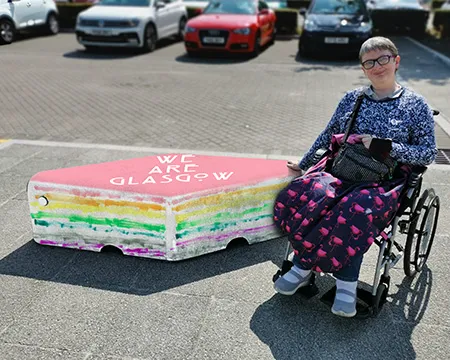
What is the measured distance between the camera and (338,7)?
47.1ft

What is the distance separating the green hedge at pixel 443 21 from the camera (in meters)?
18.3

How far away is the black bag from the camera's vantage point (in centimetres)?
330

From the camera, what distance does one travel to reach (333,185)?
131 inches

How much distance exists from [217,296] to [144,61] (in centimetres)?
1093

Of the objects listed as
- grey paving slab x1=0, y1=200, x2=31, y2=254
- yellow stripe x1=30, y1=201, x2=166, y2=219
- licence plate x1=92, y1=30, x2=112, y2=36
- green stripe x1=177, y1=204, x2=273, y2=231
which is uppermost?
yellow stripe x1=30, y1=201, x2=166, y2=219

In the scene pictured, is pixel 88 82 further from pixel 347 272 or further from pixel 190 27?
pixel 347 272

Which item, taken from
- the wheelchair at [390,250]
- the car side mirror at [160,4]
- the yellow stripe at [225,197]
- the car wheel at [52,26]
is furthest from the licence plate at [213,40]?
the wheelchair at [390,250]

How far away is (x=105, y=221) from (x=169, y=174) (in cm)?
63

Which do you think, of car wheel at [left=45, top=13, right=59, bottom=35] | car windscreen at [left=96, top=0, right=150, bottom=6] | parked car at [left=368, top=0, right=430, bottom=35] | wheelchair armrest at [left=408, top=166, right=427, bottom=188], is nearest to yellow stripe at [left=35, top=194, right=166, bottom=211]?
wheelchair armrest at [left=408, top=166, right=427, bottom=188]

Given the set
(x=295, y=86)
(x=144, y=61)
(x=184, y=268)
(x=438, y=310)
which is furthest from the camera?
(x=144, y=61)

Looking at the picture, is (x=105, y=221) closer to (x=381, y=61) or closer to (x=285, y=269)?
(x=285, y=269)

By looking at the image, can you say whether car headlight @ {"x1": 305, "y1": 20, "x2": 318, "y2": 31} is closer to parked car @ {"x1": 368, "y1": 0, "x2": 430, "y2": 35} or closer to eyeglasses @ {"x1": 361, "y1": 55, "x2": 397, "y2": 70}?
parked car @ {"x1": 368, "y1": 0, "x2": 430, "y2": 35}

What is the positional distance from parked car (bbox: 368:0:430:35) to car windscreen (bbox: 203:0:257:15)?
6.01m

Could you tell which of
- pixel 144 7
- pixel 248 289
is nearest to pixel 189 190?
pixel 248 289
